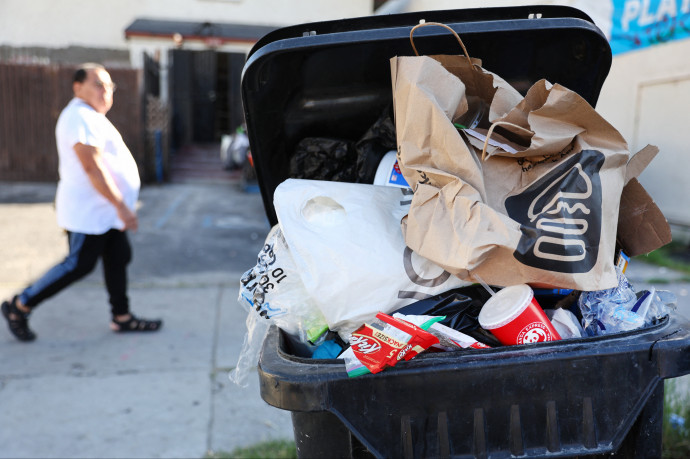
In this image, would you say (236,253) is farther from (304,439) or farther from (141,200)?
(304,439)

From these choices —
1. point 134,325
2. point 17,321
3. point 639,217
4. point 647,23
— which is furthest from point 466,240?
point 647,23

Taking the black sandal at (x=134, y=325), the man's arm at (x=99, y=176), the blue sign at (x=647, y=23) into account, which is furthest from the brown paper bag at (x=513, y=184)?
the blue sign at (x=647, y=23)

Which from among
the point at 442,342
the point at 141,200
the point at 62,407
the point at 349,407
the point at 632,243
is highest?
the point at 632,243

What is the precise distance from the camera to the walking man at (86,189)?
3.36m

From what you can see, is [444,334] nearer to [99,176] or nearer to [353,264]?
[353,264]

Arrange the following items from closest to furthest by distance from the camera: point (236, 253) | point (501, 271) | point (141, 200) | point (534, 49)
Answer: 1. point (501, 271)
2. point (534, 49)
3. point (236, 253)
4. point (141, 200)

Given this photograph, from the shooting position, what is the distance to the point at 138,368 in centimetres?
332

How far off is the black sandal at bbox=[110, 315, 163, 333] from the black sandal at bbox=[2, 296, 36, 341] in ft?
1.65

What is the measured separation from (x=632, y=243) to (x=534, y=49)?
618 millimetres

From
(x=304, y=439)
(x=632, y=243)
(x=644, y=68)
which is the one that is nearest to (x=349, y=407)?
(x=304, y=439)

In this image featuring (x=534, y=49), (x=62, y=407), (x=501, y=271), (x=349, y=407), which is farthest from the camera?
(x=62, y=407)

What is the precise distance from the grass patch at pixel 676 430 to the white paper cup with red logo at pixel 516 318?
1413 mm

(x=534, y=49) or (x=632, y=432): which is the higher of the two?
(x=534, y=49)

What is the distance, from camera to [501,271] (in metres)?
1.28
